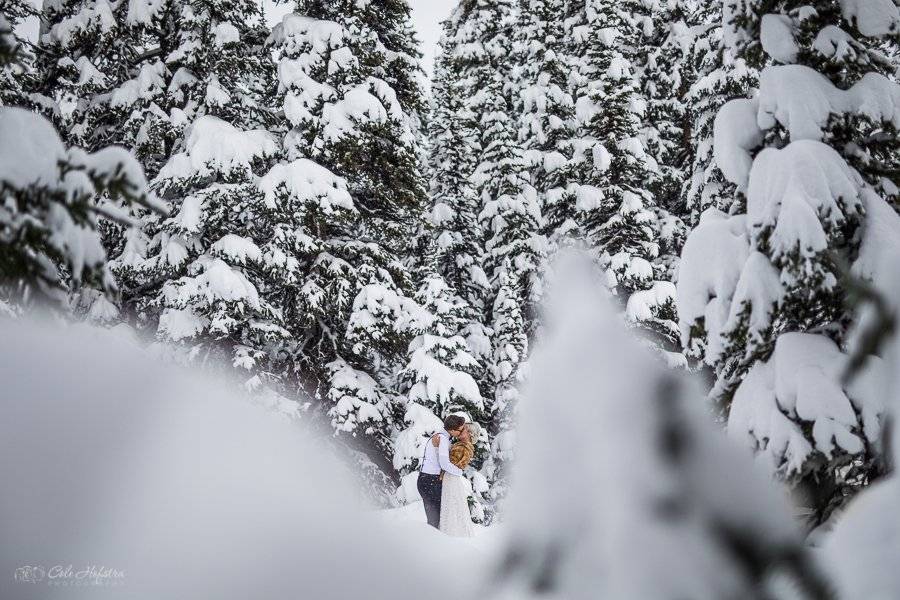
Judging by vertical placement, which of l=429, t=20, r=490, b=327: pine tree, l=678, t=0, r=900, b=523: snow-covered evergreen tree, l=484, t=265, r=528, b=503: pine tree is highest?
l=678, t=0, r=900, b=523: snow-covered evergreen tree

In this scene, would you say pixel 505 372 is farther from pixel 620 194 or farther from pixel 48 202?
pixel 48 202

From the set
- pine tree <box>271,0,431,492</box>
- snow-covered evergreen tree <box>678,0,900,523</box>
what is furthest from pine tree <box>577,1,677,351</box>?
snow-covered evergreen tree <box>678,0,900,523</box>

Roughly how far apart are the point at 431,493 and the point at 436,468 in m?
0.43

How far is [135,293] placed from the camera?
12.8m

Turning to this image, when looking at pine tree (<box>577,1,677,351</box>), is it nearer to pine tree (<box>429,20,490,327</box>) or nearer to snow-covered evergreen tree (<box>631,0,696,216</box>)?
snow-covered evergreen tree (<box>631,0,696,216</box>)

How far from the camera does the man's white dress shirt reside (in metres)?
9.28

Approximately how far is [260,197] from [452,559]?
482 inches

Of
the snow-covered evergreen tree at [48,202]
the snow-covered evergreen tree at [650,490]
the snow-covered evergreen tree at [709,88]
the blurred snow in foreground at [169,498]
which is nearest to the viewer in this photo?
the snow-covered evergreen tree at [650,490]

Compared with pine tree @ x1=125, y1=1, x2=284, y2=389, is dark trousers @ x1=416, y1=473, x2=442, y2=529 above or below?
below

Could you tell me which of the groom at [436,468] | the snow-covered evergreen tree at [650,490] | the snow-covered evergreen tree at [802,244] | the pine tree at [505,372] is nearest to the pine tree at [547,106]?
the pine tree at [505,372]

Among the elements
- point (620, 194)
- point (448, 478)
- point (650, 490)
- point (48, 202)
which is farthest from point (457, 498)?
point (620, 194)

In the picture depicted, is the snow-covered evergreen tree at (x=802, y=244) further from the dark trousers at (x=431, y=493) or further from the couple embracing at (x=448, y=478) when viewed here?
the dark trousers at (x=431, y=493)

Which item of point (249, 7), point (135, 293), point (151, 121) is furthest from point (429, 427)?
point (249, 7)

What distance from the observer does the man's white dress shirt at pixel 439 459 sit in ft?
30.5
